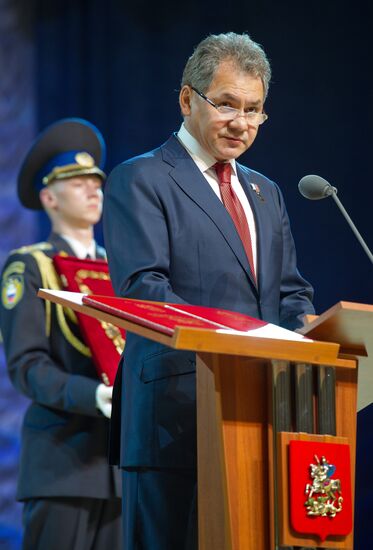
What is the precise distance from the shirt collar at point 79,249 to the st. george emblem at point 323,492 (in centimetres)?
235

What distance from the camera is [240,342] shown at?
5.75 ft

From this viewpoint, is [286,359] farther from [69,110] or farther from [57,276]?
[69,110]

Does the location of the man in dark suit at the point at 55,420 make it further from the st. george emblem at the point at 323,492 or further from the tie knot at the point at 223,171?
the st. george emblem at the point at 323,492

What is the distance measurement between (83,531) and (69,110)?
236 centimetres

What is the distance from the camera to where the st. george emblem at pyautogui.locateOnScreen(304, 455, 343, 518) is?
1872 millimetres

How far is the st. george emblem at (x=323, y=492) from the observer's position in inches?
73.7

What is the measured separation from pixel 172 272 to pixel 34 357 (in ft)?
4.95

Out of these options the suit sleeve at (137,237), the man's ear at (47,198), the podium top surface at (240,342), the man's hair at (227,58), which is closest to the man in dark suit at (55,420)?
the man's ear at (47,198)

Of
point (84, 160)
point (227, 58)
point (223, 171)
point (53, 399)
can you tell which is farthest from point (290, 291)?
point (84, 160)

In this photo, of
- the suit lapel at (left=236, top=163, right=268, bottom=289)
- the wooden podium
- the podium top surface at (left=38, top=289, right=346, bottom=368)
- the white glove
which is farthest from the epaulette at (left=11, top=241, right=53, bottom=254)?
the podium top surface at (left=38, top=289, right=346, bottom=368)

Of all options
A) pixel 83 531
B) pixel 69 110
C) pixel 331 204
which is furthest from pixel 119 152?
pixel 83 531

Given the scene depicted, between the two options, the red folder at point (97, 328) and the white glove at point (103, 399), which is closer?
the white glove at point (103, 399)

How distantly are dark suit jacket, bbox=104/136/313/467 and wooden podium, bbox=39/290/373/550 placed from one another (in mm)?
276

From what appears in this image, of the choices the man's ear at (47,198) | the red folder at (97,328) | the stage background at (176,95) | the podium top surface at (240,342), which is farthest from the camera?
the stage background at (176,95)
